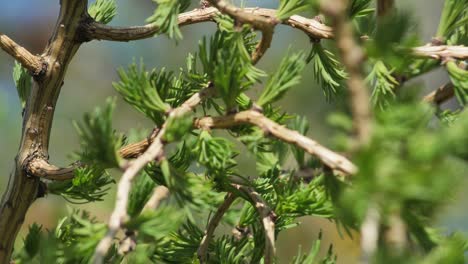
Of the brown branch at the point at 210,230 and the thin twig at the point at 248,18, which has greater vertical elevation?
the thin twig at the point at 248,18

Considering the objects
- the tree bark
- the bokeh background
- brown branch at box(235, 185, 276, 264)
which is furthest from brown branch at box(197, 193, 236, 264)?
the bokeh background

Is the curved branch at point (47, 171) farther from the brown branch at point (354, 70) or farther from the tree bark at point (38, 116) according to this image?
the brown branch at point (354, 70)

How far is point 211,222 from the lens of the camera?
1.22 feet

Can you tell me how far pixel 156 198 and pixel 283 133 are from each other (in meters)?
0.07

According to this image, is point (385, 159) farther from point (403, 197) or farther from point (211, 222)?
point (211, 222)

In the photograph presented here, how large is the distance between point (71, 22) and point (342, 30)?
0.81ft

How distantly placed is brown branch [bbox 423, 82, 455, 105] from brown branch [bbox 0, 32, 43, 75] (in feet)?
0.74

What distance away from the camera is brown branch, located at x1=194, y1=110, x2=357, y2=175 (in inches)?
9.9

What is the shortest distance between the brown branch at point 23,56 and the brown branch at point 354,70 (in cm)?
25

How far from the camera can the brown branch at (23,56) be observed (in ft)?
1.35

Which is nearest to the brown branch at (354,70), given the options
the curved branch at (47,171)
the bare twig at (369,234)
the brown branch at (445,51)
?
the bare twig at (369,234)

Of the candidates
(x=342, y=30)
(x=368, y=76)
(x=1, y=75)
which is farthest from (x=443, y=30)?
(x=1, y=75)

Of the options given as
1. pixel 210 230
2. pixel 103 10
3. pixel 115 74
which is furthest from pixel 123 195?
pixel 115 74

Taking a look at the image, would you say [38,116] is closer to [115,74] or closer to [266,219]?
[266,219]
